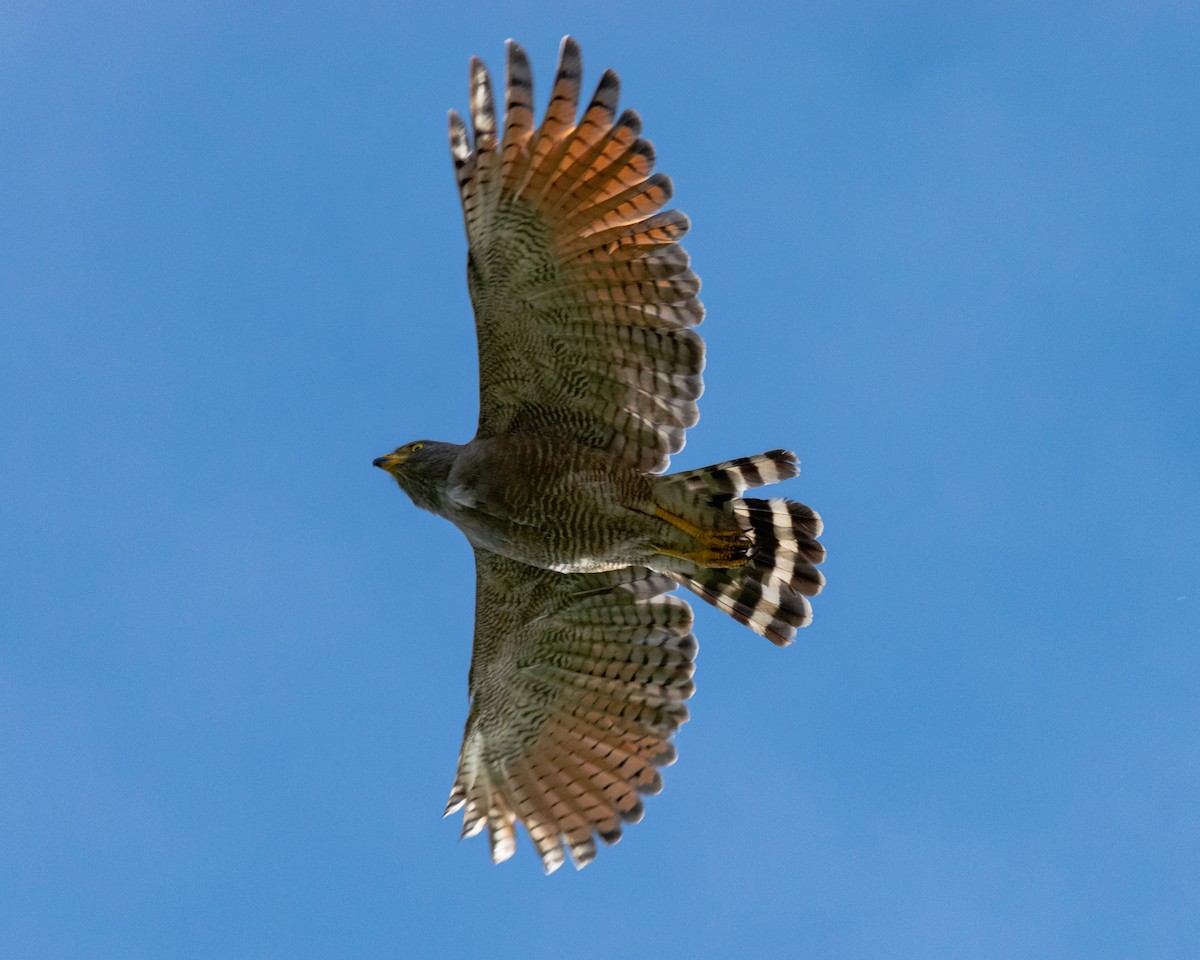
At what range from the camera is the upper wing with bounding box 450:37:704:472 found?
8.74 meters

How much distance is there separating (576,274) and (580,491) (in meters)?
1.48

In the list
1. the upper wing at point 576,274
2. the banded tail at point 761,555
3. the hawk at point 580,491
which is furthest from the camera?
the banded tail at point 761,555

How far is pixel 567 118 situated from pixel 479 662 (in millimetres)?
4265

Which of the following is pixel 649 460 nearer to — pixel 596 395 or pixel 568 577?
pixel 596 395

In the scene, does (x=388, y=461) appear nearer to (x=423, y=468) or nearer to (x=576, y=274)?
(x=423, y=468)

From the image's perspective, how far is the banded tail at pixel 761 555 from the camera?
9.76m

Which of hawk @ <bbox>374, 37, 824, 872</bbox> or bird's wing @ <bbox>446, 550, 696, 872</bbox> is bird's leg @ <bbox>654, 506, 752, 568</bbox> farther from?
bird's wing @ <bbox>446, 550, 696, 872</bbox>

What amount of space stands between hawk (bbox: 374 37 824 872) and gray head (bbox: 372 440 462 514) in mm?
14

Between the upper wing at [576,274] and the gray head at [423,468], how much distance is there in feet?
1.82

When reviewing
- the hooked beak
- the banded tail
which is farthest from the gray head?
the banded tail

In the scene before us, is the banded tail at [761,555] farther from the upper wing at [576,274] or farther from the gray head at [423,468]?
the gray head at [423,468]

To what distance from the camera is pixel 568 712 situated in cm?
1061

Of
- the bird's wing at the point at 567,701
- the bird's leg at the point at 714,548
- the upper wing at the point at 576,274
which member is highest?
the upper wing at the point at 576,274

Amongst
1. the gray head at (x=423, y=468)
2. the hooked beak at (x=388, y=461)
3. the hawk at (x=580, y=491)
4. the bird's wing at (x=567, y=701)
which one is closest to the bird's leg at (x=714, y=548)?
the hawk at (x=580, y=491)
